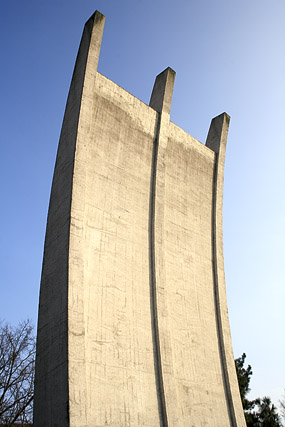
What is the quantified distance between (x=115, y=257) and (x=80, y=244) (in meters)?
1.27

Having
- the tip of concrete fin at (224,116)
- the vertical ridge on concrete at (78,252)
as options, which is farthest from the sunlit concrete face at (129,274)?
the tip of concrete fin at (224,116)

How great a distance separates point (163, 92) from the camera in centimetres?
1239

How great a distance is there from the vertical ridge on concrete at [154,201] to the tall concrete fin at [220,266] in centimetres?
260

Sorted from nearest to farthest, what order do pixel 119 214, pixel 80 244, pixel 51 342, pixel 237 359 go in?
pixel 51 342 < pixel 80 244 < pixel 119 214 < pixel 237 359

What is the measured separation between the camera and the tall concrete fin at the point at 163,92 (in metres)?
12.3

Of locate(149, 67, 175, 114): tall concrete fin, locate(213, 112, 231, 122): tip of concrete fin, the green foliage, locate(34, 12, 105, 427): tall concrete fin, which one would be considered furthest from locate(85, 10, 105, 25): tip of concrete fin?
the green foliage

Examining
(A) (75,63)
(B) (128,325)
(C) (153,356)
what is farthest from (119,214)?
(A) (75,63)

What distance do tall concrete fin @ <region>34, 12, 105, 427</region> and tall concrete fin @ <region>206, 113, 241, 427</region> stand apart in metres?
5.42

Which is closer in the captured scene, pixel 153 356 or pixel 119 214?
pixel 153 356

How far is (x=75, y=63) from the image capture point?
10.9m

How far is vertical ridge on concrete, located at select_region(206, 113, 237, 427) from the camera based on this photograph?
37.5 ft

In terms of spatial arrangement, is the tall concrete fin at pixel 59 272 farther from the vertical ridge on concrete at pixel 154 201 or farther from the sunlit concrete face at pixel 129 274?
the vertical ridge on concrete at pixel 154 201

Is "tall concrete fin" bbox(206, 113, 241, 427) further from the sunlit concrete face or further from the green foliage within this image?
the green foliage

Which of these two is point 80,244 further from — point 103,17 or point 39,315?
point 103,17
